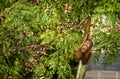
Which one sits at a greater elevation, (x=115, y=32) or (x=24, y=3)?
(x=24, y=3)

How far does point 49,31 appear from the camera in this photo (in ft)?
10.3

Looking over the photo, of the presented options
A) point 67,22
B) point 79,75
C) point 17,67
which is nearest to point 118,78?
point 17,67

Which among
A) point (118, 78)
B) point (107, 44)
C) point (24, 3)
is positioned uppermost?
point (24, 3)

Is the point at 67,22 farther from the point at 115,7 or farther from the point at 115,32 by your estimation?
the point at 115,7

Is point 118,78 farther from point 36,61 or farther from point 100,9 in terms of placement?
point 100,9

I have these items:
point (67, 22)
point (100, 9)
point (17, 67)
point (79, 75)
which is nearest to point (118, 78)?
point (17, 67)

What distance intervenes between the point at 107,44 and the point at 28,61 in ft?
3.61

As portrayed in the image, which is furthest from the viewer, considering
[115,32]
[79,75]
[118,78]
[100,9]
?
[118,78]

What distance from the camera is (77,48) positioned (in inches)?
88.9

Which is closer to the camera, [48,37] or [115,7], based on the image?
[115,7]

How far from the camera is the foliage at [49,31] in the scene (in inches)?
90.4

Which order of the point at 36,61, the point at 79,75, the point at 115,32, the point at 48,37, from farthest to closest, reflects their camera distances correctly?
the point at 36,61 < the point at 48,37 < the point at 115,32 < the point at 79,75

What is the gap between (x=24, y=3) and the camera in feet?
8.70

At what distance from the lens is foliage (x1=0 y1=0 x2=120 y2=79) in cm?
229
